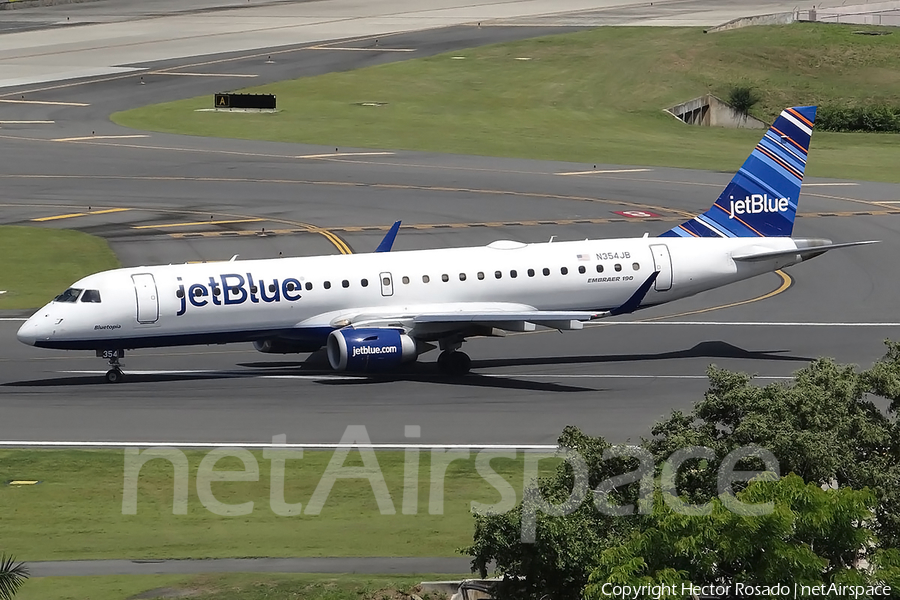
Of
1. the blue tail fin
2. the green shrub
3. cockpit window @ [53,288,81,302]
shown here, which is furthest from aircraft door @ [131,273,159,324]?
the green shrub

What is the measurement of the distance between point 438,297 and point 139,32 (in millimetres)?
107591

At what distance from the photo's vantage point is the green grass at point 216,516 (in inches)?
1291

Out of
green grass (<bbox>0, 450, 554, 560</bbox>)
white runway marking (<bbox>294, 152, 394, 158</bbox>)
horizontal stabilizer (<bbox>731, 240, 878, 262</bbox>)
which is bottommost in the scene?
green grass (<bbox>0, 450, 554, 560</bbox>)

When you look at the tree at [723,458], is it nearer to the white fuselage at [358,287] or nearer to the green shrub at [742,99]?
the white fuselage at [358,287]

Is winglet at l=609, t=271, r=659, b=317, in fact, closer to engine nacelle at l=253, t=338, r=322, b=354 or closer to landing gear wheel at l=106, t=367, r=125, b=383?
engine nacelle at l=253, t=338, r=322, b=354

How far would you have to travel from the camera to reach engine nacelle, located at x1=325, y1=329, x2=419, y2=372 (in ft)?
157

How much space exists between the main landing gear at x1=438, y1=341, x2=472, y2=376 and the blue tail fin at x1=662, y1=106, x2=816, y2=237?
10395 millimetres

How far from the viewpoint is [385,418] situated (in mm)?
44469

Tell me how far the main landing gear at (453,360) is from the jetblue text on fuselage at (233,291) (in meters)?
5.42

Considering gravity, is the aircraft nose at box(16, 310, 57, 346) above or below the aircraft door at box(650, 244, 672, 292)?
below

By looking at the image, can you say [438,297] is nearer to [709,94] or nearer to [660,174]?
[660,174]

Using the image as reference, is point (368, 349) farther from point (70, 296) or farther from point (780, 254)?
point (780, 254)

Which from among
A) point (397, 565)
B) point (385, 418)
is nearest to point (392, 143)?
point (385, 418)

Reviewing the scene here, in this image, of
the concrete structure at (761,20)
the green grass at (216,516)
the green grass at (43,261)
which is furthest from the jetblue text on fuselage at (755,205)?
the concrete structure at (761,20)
